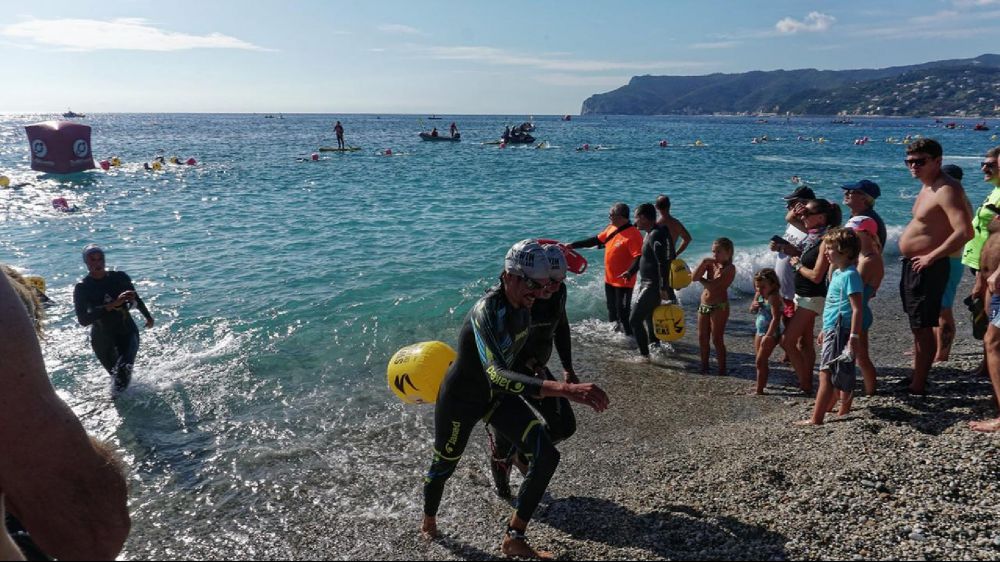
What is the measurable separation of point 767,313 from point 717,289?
71cm

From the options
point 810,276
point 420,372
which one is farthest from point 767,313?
point 420,372

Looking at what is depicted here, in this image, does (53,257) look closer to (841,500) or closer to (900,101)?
(841,500)

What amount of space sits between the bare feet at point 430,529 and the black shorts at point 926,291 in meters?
5.13

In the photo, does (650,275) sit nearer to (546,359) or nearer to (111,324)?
(546,359)

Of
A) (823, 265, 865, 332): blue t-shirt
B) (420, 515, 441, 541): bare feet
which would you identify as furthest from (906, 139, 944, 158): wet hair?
(420, 515, 441, 541): bare feet

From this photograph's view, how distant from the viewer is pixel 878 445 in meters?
4.93

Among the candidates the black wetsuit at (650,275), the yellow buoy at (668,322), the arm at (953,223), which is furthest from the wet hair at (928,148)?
the yellow buoy at (668,322)

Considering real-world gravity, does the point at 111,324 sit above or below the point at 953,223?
below

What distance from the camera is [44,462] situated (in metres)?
1.40

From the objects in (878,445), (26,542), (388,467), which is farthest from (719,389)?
(26,542)

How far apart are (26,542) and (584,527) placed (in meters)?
3.61

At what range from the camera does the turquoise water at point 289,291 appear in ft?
18.0

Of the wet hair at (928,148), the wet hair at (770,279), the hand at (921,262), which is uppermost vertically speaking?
the wet hair at (928,148)

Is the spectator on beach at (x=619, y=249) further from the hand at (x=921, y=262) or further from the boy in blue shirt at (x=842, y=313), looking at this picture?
the hand at (x=921, y=262)
